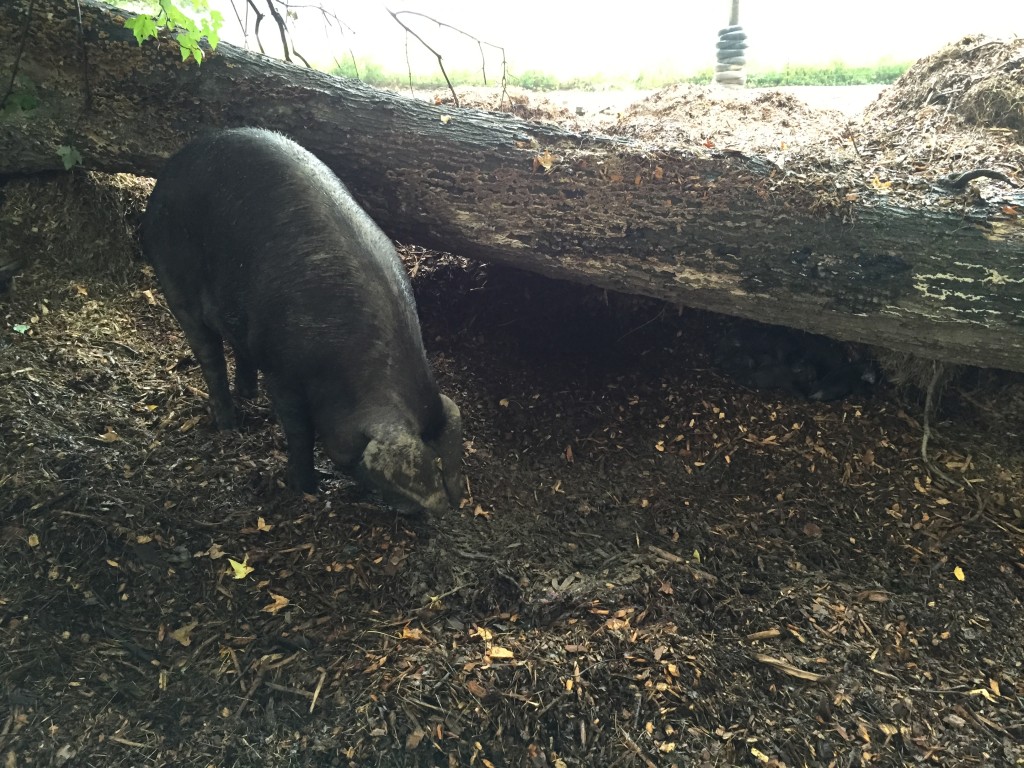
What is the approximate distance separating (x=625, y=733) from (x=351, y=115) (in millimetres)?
3471

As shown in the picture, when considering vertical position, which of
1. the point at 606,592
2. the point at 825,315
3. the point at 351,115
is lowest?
the point at 606,592

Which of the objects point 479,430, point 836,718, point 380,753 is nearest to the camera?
point 380,753

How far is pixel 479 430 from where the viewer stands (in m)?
4.07

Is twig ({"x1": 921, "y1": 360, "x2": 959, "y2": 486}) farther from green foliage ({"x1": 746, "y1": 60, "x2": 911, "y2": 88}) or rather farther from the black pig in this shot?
green foliage ({"x1": 746, "y1": 60, "x2": 911, "y2": 88})

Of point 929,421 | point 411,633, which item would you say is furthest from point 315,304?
point 929,421

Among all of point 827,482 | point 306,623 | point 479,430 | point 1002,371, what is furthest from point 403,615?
point 1002,371

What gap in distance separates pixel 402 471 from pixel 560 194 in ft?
6.16

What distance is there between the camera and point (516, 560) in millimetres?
3311

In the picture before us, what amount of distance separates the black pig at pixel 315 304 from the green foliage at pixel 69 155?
978mm

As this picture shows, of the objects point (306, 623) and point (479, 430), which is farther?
point (479, 430)

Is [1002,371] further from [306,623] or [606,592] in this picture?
[306,623]

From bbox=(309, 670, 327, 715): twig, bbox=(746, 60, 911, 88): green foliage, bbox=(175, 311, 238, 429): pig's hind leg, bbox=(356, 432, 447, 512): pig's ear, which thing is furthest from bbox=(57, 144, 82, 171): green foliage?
bbox=(746, 60, 911, 88): green foliage

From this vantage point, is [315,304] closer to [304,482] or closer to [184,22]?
[304,482]

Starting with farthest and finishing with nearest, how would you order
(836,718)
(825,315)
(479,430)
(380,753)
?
(479,430), (825,315), (836,718), (380,753)
